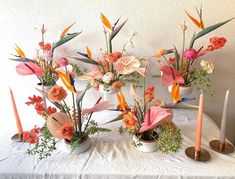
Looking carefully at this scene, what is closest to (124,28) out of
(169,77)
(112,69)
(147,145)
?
(112,69)

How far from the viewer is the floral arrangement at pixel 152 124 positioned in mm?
625

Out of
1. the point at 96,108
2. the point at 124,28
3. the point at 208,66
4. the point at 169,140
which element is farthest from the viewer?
the point at 124,28

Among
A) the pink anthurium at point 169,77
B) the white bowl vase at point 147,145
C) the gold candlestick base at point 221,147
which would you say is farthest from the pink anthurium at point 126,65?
the gold candlestick base at point 221,147

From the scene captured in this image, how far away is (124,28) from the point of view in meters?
1.00

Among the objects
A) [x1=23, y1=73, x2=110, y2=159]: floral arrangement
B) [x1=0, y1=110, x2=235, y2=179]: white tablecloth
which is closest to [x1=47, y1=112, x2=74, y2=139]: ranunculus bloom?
[x1=23, y1=73, x2=110, y2=159]: floral arrangement

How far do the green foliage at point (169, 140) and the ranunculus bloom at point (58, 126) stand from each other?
0.28m

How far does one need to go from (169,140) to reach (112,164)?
0.20 meters

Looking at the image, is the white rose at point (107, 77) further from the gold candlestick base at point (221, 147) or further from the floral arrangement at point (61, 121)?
the gold candlestick base at point (221, 147)

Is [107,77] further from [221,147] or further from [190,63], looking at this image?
[221,147]

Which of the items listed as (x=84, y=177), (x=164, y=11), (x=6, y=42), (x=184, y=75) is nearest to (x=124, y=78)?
(x=184, y=75)

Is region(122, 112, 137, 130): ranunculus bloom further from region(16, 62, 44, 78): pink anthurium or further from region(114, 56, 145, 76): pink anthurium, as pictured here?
region(16, 62, 44, 78): pink anthurium

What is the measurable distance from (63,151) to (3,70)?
63cm

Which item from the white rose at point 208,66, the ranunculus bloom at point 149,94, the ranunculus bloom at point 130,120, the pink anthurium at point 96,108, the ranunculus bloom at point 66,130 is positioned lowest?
the ranunculus bloom at point 66,130

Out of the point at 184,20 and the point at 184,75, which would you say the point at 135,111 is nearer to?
the point at 184,75
